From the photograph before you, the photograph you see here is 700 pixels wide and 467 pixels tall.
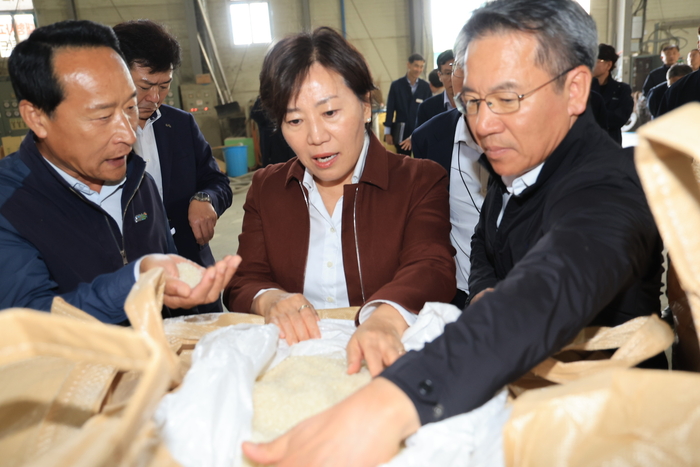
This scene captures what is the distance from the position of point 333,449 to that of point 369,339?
16.4 inches

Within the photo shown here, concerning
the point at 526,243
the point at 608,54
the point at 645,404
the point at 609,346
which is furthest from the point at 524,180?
the point at 608,54

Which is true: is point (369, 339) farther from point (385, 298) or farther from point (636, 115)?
point (636, 115)

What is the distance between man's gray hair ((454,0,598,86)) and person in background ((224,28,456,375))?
0.59 m

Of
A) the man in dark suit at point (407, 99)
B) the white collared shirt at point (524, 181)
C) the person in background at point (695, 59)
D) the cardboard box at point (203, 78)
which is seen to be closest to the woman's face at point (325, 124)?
the white collared shirt at point (524, 181)

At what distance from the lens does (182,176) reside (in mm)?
2717

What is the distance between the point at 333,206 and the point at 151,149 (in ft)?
4.33

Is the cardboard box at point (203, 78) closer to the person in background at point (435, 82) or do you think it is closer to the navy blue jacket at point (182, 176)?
the person in background at point (435, 82)

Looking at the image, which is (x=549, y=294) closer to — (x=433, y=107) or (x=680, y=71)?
(x=433, y=107)

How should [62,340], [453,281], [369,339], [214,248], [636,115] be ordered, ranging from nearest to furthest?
[62,340], [369,339], [453,281], [214,248], [636,115]

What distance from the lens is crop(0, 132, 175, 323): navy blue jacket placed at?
1344mm

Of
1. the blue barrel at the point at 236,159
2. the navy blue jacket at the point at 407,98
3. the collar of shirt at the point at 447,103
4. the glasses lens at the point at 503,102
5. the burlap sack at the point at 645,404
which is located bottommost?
the blue barrel at the point at 236,159

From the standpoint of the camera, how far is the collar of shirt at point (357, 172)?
177 cm

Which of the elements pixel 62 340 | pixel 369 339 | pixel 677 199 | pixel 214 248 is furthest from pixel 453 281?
pixel 214 248

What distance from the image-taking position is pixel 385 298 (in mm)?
1405
